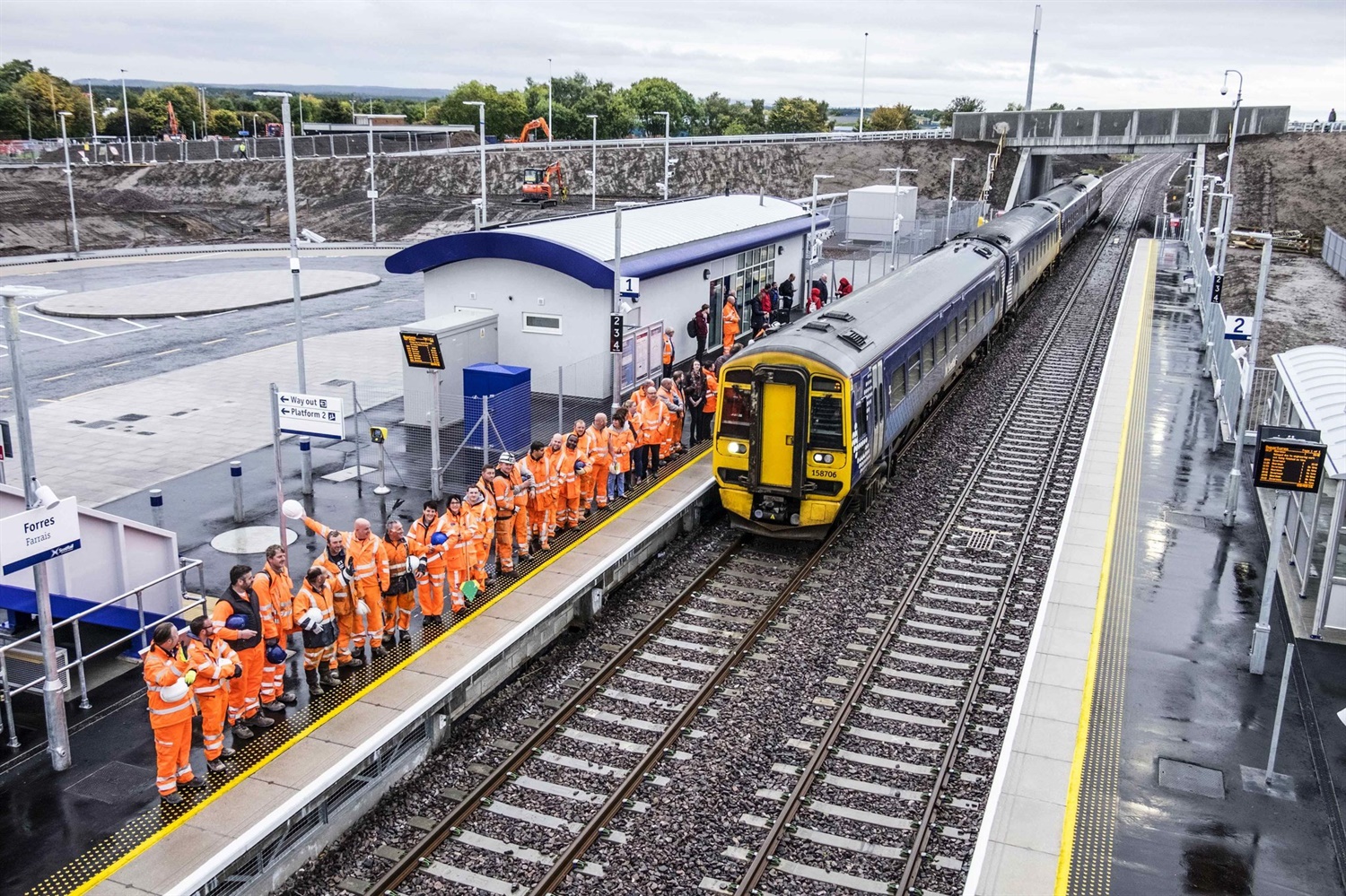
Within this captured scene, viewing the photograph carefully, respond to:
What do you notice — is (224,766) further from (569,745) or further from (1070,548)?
(1070,548)

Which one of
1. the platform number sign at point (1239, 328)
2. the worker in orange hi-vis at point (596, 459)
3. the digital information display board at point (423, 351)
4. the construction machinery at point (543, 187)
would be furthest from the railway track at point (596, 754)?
the construction machinery at point (543, 187)

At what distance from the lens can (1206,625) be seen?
13742 mm

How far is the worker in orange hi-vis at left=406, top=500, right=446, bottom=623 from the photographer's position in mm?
12336

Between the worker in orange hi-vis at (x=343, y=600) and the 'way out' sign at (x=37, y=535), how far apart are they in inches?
93.1

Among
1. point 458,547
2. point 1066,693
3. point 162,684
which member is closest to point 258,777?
point 162,684

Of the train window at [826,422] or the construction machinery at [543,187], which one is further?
the construction machinery at [543,187]

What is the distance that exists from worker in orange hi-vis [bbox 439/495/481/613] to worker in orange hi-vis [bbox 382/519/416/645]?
1.82ft

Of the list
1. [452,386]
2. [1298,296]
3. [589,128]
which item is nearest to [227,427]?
[452,386]

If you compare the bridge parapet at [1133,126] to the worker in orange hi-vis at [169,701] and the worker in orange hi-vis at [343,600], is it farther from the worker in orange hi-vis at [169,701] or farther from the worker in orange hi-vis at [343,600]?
the worker in orange hi-vis at [169,701]

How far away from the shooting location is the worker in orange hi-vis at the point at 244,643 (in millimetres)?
9867

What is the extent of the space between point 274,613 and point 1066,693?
27.6 feet

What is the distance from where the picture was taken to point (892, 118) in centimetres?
12012

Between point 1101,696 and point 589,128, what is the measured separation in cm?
10071

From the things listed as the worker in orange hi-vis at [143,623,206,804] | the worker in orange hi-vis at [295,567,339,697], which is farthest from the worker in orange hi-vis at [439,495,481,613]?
the worker in orange hi-vis at [143,623,206,804]
